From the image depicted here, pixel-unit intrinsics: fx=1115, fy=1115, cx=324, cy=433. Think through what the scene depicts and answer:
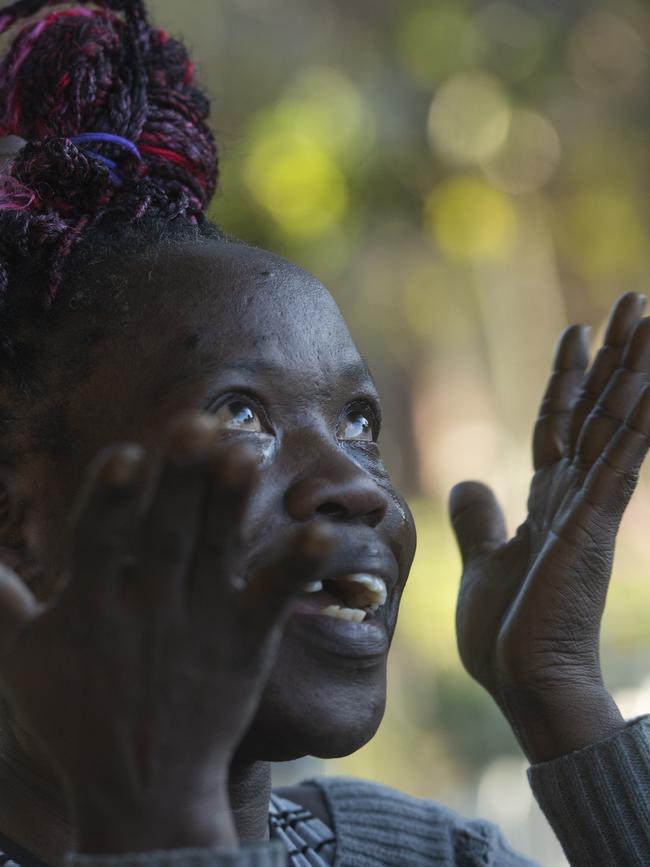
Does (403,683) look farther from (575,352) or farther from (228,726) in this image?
(228,726)

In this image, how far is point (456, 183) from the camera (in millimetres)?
6242

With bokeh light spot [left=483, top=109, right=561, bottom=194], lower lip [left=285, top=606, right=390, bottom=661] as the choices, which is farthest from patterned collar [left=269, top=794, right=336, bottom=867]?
bokeh light spot [left=483, top=109, right=561, bottom=194]

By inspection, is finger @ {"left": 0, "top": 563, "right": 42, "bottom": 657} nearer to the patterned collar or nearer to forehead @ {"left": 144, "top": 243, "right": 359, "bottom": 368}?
forehead @ {"left": 144, "top": 243, "right": 359, "bottom": 368}

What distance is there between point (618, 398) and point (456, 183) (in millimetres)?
4570

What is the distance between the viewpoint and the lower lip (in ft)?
4.69

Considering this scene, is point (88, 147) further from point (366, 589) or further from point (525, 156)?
point (525, 156)

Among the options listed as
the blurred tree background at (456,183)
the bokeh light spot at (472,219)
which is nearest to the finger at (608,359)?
the blurred tree background at (456,183)

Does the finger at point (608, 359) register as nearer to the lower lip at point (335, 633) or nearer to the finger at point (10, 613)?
the lower lip at point (335, 633)

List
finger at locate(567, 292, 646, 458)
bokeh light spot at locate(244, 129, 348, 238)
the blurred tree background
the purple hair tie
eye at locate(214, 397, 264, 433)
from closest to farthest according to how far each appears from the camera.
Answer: eye at locate(214, 397, 264, 433), the purple hair tie, finger at locate(567, 292, 646, 458), bokeh light spot at locate(244, 129, 348, 238), the blurred tree background

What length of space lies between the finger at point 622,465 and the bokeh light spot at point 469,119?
15.0 ft

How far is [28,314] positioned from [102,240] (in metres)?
0.17

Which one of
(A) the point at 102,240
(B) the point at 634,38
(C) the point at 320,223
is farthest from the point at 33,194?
(B) the point at 634,38

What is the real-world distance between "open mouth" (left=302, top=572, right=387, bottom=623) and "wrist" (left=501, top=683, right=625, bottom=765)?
44 cm

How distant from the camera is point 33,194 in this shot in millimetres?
1723
